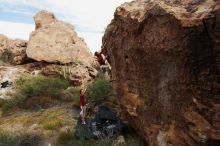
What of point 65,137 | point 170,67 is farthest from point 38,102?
point 170,67

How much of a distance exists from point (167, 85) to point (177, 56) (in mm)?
980

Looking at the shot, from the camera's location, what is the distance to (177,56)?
8.89 meters

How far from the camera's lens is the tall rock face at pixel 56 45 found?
24891mm

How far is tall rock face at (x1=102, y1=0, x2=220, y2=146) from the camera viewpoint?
8070 millimetres

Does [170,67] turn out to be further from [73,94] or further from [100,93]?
[73,94]

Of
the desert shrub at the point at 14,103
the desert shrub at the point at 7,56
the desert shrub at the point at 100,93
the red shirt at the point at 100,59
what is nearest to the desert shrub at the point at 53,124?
the desert shrub at the point at 100,93

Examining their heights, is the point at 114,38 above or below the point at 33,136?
above

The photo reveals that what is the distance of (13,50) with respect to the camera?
28859 millimetres

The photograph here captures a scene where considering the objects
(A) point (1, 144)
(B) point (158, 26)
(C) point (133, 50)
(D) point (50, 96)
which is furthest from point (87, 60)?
(B) point (158, 26)

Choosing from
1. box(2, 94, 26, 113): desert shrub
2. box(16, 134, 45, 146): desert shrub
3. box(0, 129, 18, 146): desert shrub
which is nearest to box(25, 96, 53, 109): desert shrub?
box(2, 94, 26, 113): desert shrub

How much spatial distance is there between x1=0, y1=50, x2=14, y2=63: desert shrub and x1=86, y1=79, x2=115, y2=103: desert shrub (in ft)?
38.8

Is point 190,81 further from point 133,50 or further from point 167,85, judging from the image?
point 133,50

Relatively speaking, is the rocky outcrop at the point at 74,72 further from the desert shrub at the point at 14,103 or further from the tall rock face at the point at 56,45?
the desert shrub at the point at 14,103

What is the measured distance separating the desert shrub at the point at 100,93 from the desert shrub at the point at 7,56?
38.8 feet
